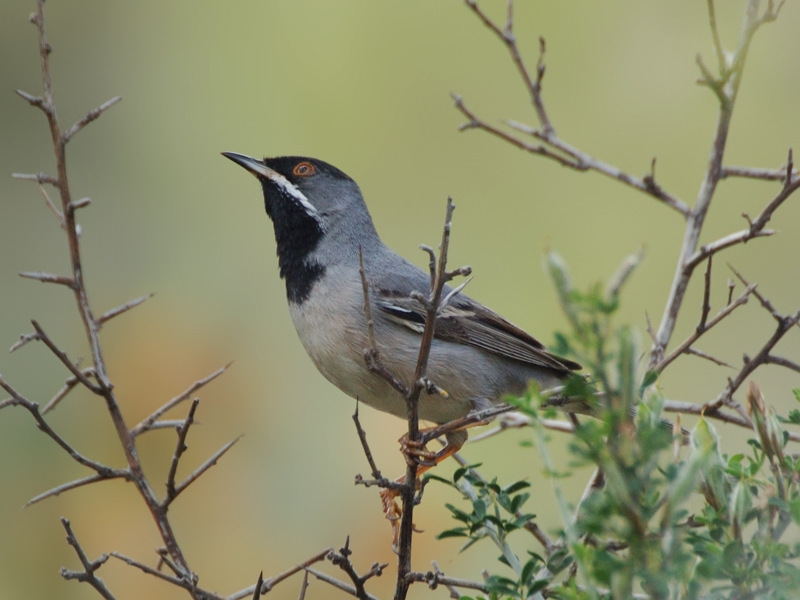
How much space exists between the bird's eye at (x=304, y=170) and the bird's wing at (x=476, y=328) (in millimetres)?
991

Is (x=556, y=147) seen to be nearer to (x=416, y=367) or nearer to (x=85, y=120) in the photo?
(x=416, y=367)

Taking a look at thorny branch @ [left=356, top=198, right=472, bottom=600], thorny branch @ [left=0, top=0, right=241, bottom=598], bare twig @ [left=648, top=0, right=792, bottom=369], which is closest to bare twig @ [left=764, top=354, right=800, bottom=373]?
bare twig @ [left=648, top=0, right=792, bottom=369]

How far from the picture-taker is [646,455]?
125 cm

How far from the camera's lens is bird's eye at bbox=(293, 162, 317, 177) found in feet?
16.3

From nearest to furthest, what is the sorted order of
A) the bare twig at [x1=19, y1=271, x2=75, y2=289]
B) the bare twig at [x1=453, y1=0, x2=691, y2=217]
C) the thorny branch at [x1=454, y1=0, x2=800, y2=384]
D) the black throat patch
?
the bare twig at [x1=19, y1=271, x2=75, y2=289] → the thorny branch at [x1=454, y1=0, x2=800, y2=384] → the bare twig at [x1=453, y1=0, x2=691, y2=217] → the black throat patch

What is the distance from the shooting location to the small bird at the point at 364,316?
4211 mm

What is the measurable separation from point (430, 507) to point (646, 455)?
4.84m

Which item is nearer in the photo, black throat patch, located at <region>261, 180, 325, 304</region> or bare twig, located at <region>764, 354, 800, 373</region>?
bare twig, located at <region>764, 354, 800, 373</region>

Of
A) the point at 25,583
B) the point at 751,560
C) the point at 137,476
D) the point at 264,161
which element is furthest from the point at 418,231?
the point at 751,560

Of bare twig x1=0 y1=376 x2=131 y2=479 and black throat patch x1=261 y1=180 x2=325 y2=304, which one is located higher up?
black throat patch x1=261 y1=180 x2=325 y2=304

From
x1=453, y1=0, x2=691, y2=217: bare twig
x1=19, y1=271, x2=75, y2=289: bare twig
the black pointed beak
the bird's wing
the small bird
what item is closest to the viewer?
x1=19, y1=271, x2=75, y2=289: bare twig

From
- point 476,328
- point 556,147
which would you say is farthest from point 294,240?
point 556,147

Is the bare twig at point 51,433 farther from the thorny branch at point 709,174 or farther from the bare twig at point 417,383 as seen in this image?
the thorny branch at point 709,174

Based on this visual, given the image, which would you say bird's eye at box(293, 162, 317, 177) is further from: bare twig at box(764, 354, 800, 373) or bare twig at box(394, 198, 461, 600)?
bare twig at box(764, 354, 800, 373)
